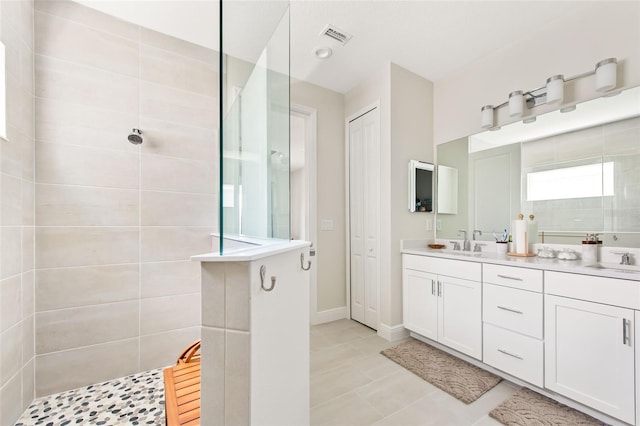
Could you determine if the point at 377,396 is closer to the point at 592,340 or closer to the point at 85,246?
the point at 592,340

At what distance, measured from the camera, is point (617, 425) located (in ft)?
4.22

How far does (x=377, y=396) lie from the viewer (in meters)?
1.58

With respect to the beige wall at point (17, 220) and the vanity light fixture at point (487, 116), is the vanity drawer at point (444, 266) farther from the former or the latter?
the beige wall at point (17, 220)

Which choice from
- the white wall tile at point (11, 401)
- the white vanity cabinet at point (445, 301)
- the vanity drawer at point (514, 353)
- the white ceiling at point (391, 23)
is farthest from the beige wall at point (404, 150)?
the white wall tile at point (11, 401)

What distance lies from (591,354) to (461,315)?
70 centimetres

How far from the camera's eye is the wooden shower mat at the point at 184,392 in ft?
3.13

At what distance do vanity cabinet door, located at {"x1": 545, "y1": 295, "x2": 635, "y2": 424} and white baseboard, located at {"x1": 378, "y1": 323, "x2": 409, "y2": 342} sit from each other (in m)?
1.07

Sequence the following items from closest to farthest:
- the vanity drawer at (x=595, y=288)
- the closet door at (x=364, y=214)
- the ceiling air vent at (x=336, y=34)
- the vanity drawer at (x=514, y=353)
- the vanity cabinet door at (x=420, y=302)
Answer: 1. the vanity drawer at (x=595, y=288)
2. the vanity drawer at (x=514, y=353)
3. the ceiling air vent at (x=336, y=34)
4. the vanity cabinet door at (x=420, y=302)
5. the closet door at (x=364, y=214)

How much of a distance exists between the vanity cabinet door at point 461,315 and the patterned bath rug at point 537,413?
338 millimetres

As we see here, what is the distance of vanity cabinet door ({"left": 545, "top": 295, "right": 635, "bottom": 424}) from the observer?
1239 mm

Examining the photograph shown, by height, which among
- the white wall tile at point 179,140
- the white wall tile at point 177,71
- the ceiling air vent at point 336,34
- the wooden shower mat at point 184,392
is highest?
the ceiling air vent at point 336,34

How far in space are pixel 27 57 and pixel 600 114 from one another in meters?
3.67

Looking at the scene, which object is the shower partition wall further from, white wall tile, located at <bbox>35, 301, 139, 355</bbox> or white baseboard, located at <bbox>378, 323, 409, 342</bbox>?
white baseboard, located at <bbox>378, 323, 409, 342</bbox>

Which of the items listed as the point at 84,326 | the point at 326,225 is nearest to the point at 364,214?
the point at 326,225
